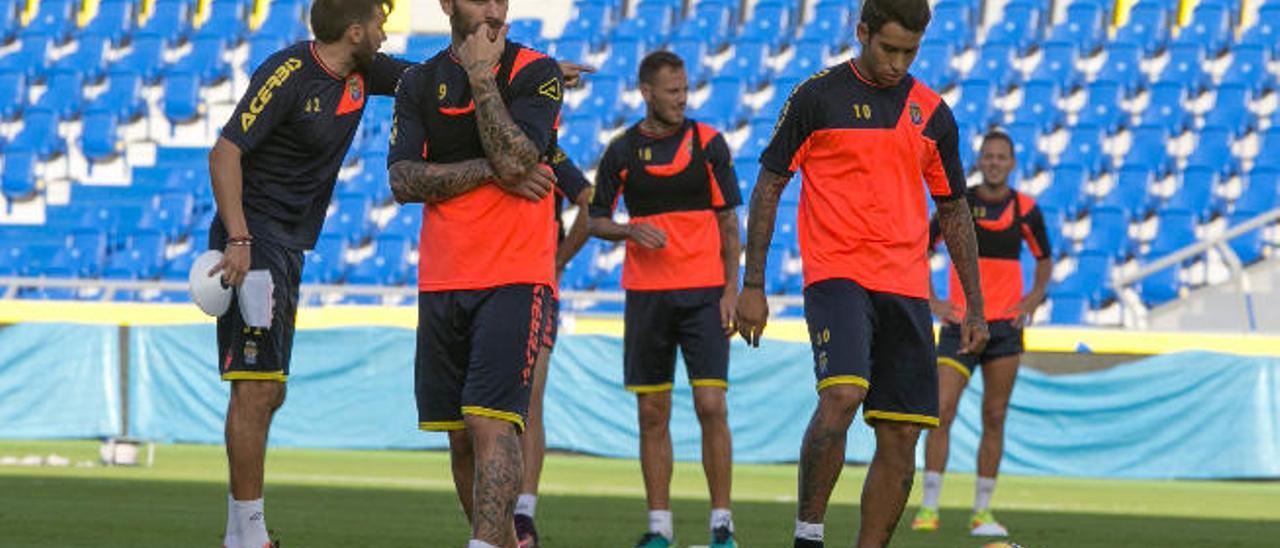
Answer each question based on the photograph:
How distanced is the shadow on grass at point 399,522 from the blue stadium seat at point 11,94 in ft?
55.0

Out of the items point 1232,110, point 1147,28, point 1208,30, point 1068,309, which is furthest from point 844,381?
point 1147,28

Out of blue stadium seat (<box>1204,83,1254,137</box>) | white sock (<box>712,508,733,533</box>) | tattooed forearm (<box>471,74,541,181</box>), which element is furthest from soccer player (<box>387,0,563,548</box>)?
blue stadium seat (<box>1204,83,1254,137</box>)

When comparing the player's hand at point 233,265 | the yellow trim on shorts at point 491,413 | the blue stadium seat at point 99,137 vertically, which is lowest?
the yellow trim on shorts at point 491,413

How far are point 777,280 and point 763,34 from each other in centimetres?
595

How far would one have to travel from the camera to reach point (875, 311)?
793cm

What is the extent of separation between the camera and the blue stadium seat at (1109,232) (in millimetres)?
23672

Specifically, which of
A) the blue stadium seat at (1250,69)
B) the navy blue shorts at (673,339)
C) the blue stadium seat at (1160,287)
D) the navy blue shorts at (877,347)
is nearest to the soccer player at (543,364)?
the navy blue shorts at (673,339)

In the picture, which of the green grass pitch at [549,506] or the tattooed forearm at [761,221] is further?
the green grass pitch at [549,506]

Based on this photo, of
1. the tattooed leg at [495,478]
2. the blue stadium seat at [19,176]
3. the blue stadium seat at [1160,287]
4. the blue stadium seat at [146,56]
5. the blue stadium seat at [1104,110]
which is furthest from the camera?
the blue stadium seat at [146,56]

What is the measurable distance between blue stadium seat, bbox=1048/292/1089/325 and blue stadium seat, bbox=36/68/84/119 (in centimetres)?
1435

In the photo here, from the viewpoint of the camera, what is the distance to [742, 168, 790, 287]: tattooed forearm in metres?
7.97

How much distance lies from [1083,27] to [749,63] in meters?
4.21

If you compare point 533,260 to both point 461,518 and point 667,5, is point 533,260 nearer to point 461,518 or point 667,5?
point 461,518

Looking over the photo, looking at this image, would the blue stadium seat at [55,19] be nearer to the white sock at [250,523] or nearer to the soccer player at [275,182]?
the soccer player at [275,182]
